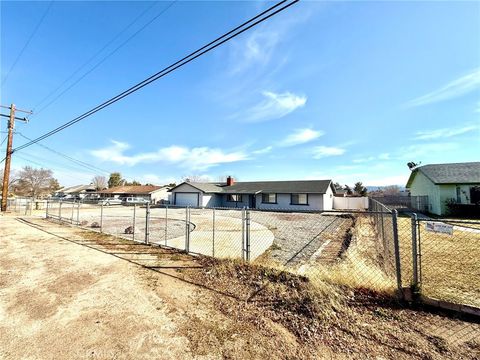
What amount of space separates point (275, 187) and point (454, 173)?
59.5ft

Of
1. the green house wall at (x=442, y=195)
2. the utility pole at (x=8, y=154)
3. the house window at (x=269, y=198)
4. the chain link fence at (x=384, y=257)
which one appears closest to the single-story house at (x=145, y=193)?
the utility pole at (x=8, y=154)

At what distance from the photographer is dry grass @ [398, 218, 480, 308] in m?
4.73

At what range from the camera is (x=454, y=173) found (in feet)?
71.4

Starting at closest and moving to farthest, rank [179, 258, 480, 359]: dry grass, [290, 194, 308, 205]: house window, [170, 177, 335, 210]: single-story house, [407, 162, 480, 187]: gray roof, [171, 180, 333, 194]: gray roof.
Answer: [179, 258, 480, 359]: dry grass < [407, 162, 480, 187]: gray roof < [170, 177, 335, 210]: single-story house < [171, 180, 333, 194]: gray roof < [290, 194, 308, 205]: house window

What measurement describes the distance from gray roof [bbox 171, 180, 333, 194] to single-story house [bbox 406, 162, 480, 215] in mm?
9878

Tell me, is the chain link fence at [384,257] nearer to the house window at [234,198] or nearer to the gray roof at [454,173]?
the gray roof at [454,173]

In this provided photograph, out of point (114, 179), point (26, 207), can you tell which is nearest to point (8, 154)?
point (26, 207)

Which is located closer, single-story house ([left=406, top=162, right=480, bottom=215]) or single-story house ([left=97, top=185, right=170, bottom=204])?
single-story house ([left=406, top=162, right=480, bottom=215])

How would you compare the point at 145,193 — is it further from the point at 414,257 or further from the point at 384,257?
the point at 414,257

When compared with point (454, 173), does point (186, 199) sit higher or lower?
lower

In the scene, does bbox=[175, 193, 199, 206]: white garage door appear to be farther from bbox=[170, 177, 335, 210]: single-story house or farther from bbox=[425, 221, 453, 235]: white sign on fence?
bbox=[425, 221, 453, 235]: white sign on fence

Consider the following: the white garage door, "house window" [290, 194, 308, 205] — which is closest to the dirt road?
"house window" [290, 194, 308, 205]

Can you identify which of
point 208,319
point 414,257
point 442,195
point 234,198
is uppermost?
point 442,195

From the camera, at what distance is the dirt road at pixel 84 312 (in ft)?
10.8
